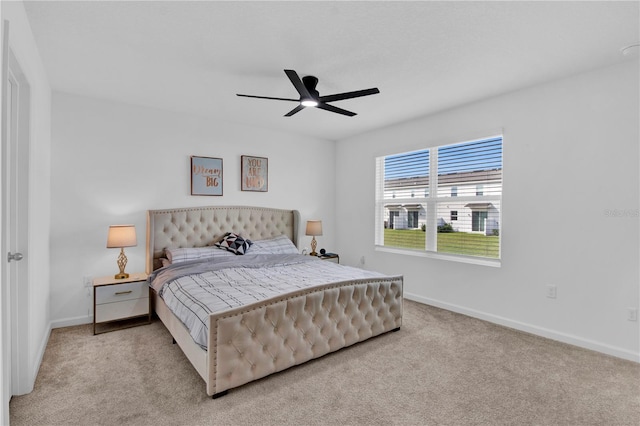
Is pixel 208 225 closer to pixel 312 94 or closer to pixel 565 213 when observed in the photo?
pixel 312 94

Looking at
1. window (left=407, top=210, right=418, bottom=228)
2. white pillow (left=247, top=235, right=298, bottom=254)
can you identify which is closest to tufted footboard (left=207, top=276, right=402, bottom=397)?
window (left=407, top=210, right=418, bottom=228)

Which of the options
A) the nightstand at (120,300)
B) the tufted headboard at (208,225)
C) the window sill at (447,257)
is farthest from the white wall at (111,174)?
the window sill at (447,257)

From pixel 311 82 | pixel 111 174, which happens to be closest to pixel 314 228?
pixel 311 82

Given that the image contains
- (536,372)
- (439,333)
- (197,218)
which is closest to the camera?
(536,372)

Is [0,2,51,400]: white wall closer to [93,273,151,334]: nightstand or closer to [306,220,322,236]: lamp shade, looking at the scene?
[93,273,151,334]: nightstand

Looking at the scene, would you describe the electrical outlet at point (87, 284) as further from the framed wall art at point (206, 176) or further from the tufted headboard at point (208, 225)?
the framed wall art at point (206, 176)

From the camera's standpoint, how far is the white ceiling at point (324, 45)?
79.4 inches

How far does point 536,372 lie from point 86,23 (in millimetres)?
4062

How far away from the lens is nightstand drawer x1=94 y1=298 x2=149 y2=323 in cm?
322

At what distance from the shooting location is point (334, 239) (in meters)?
5.73

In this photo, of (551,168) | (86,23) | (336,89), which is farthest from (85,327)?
(551,168)

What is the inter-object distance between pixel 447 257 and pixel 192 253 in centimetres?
309

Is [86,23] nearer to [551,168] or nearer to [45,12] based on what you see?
[45,12]

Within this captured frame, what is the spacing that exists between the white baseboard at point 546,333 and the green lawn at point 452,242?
66cm
